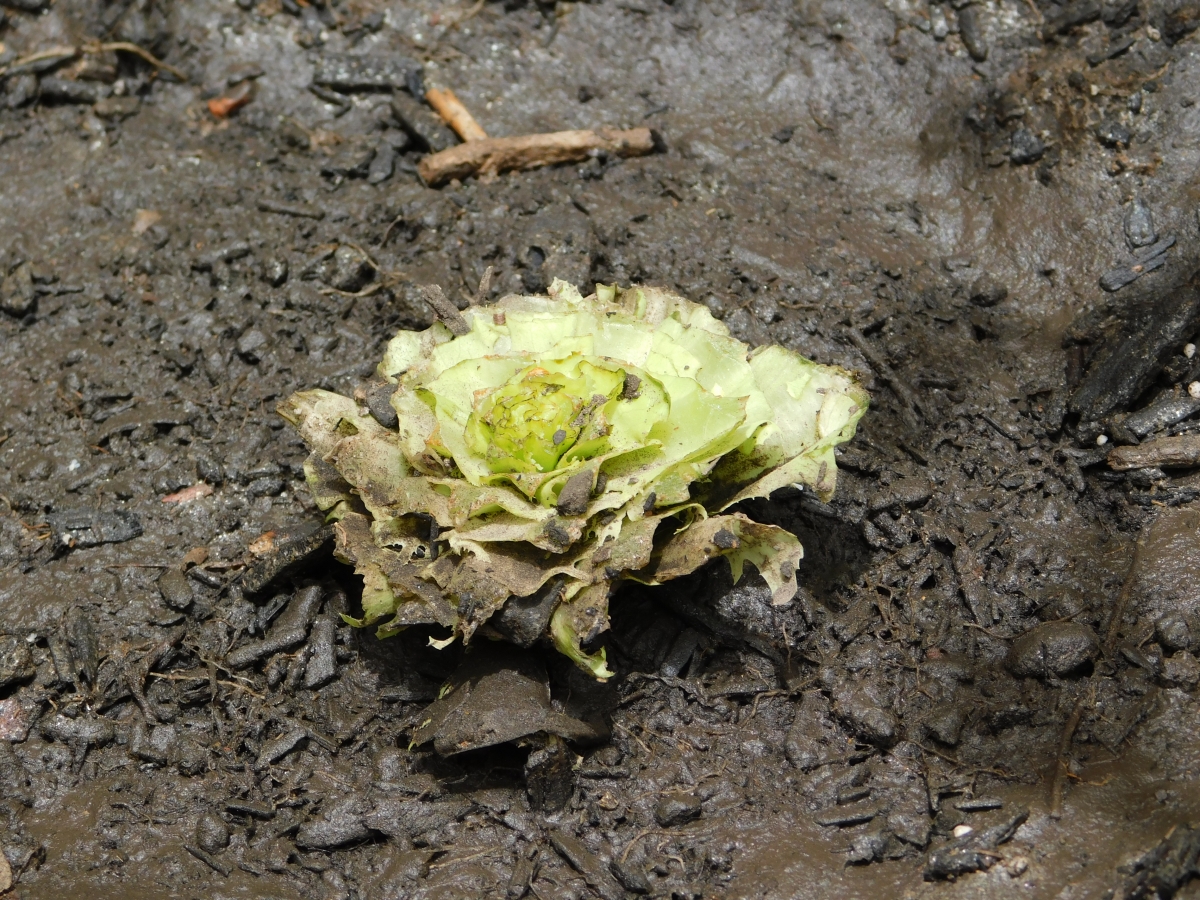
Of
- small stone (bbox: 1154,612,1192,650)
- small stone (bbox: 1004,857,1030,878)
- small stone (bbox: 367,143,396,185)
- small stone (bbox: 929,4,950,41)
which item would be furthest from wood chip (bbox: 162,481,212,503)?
small stone (bbox: 929,4,950,41)

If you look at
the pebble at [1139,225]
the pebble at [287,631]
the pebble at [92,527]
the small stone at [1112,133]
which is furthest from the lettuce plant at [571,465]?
the small stone at [1112,133]

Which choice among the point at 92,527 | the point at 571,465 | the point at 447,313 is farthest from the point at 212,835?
the point at 447,313

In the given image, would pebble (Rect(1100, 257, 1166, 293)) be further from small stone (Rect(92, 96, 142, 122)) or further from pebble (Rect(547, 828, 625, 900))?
small stone (Rect(92, 96, 142, 122))

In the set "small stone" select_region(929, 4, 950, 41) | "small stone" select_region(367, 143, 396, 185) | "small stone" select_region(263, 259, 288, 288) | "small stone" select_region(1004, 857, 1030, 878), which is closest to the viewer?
"small stone" select_region(1004, 857, 1030, 878)

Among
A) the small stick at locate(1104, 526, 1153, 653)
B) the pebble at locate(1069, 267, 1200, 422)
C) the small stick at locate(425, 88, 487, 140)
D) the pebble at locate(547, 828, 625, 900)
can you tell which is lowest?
the pebble at locate(547, 828, 625, 900)

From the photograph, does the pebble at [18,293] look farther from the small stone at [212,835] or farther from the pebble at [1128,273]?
the pebble at [1128,273]

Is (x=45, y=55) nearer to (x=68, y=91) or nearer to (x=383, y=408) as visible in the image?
(x=68, y=91)
